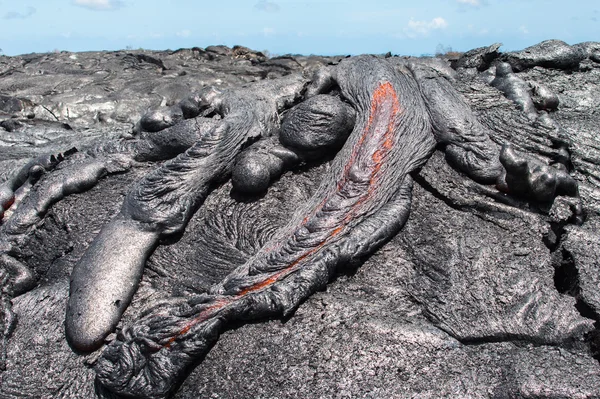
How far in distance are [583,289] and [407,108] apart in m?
1.29

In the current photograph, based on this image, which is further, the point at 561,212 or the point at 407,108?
the point at 407,108

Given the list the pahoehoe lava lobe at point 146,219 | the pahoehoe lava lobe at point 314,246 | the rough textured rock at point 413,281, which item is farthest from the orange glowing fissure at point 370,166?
the pahoehoe lava lobe at point 146,219

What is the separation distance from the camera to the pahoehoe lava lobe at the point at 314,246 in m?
2.53

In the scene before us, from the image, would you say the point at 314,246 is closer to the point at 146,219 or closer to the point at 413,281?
the point at 413,281

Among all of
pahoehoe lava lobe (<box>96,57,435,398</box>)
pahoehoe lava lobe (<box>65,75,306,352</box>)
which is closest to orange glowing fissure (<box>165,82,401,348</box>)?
pahoehoe lava lobe (<box>96,57,435,398</box>)

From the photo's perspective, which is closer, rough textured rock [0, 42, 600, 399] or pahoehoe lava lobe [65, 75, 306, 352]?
rough textured rock [0, 42, 600, 399]

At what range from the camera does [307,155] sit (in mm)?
3217

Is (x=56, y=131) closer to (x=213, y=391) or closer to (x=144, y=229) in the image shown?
(x=144, y=229)

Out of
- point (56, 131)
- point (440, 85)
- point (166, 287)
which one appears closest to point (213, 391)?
point (166, 287)

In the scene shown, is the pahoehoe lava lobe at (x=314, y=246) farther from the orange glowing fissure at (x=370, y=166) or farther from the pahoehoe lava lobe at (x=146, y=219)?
the pahoehoe lava lobe at (x=146, y=219)

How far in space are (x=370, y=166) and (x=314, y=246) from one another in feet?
1.78

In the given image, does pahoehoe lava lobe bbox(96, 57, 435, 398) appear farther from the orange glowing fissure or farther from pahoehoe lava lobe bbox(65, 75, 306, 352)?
pahoehoe lava lobe bbox(65, 75, 306, 352)

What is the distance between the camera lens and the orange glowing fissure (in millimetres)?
2602

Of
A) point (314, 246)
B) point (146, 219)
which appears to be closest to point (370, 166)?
point (314, 246)
